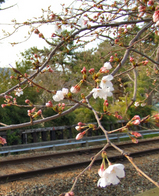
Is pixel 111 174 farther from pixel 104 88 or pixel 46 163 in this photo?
pixel 46 163

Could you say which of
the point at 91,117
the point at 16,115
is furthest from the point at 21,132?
the point at 91,117

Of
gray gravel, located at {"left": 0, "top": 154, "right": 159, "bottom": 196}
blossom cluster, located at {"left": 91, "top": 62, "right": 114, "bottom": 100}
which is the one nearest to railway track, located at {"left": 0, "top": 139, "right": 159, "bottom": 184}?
gray gravel, located at {"left": 0, "top": 154, "right": 159, "bottom": 196}

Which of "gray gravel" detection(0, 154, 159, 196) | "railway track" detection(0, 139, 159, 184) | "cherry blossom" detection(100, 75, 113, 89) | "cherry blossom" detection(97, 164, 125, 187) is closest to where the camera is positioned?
"cherry blossom" detection(97, 164, 125, 187)

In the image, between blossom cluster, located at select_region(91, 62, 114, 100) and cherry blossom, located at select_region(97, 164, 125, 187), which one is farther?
blossom cluster, located at select_region(91, 62, 114, 100)

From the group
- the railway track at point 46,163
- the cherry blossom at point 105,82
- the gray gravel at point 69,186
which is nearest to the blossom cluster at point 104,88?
the cherry blossom at point 105,82

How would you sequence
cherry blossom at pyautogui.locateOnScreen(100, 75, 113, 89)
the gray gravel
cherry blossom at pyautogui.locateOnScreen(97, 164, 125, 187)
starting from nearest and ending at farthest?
1. cherry blossom at pyautogui.locateOnScreen(97, 164, 125, 187)
2. cherry blossom at pyautogui.locateOnScreen(100, 75, 113, 89)
3. the gray gravel

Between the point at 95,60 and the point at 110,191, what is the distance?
9131 millimetres

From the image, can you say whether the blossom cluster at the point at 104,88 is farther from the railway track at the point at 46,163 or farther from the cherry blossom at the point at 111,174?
the railway track at the point at 46,163

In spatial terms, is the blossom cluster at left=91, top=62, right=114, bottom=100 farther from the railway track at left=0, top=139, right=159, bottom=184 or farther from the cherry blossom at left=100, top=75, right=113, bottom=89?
the railway track at left=0, top=139, right=159, bottom=184

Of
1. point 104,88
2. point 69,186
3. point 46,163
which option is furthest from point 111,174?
point 46,163

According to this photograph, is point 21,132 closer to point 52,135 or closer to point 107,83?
point 52,135

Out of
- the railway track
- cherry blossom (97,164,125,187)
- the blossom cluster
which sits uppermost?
the blossom cluster

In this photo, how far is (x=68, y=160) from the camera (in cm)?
500

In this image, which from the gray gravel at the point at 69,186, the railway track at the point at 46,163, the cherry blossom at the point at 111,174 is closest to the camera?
the cherry blossom at the point at 111,174
